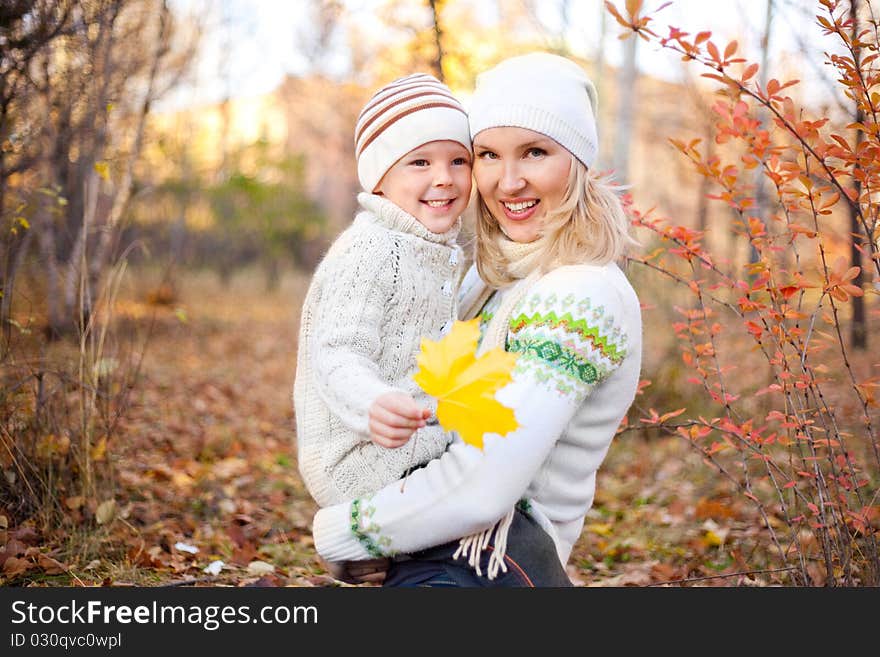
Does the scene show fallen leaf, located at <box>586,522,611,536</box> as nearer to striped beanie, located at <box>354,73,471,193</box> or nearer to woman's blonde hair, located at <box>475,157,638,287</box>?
woman's blonde hair, located at <box>475,157,638,287</box>

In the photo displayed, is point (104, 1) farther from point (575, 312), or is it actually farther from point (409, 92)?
point (575, 312)

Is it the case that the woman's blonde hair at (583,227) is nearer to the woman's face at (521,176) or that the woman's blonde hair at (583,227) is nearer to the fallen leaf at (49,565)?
the woman's face at (521,176)

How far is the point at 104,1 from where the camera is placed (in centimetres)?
369

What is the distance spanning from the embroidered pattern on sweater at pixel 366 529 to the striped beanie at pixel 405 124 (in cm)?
87

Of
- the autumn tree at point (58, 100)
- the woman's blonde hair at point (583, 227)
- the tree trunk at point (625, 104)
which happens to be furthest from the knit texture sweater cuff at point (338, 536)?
the tree trunk at point (625, 104)

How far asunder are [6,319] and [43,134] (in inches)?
46.8

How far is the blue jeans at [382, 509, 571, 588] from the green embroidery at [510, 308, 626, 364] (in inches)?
17.1

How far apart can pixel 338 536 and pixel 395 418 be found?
0.44m

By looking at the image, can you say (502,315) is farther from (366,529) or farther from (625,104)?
(625,104)

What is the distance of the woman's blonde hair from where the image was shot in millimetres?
2000

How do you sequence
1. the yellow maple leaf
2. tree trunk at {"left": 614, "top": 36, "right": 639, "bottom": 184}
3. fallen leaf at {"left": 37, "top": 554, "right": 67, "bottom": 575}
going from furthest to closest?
1. tree trunk at {"left": 614, "top": 36, "right": 639, "bottom": 184}
2. fallen leaf at {"left": 37, "top": 554, "right": 67, "bottom": 575}
3. the yellow maple leaf

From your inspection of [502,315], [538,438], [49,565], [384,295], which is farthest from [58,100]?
[538,438]

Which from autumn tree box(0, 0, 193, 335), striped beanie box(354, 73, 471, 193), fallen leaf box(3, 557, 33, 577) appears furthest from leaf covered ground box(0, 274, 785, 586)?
striped beanie box(354, 73, 471, 193)

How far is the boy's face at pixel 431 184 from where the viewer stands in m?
2.12
